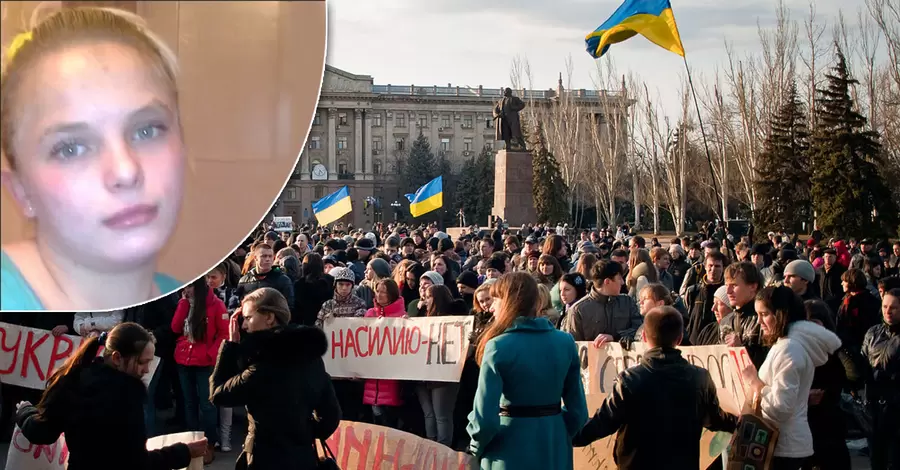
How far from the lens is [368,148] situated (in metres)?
103

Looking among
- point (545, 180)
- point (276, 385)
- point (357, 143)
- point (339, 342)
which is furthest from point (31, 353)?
point (357, 143)

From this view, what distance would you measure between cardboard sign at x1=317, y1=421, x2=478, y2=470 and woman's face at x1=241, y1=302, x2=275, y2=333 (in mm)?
1347

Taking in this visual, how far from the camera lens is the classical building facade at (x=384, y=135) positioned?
9725 cm

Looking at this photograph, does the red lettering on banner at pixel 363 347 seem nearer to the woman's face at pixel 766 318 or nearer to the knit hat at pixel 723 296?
the knit hat at pixel 723 296

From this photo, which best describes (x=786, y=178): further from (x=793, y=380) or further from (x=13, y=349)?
(x=793, y=380)

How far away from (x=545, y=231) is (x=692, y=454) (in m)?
19.9

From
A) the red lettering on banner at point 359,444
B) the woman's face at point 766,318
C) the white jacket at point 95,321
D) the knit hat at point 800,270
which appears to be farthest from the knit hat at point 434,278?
the woman's face at point 766,318

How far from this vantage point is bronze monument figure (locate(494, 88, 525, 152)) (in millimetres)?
27875

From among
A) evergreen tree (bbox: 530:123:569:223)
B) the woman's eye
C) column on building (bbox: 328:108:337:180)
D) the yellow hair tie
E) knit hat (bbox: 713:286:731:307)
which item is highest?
column on building (bbox: 328:108:337:180)

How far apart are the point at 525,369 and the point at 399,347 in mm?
3537

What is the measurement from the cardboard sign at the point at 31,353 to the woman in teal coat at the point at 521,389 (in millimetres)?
3898

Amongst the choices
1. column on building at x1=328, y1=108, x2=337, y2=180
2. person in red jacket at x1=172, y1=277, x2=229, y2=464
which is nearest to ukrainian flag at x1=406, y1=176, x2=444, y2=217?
person in red jacket at x1=172, y1=277, x2=229, y2=464

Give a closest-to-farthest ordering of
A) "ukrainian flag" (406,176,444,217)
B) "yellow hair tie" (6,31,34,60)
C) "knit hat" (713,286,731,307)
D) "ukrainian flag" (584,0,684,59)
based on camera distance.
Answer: "yellow hair tie" (6,31,34,60) → "knit hat" (713,286,731,307) → "ukrainian flag" (584,0,684,59) → "ukrainian flag" (406,176,444,217)

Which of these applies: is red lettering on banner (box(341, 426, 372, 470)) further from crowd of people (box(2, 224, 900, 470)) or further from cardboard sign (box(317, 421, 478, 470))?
crowd of people (box(2, 224, 900, 470))
